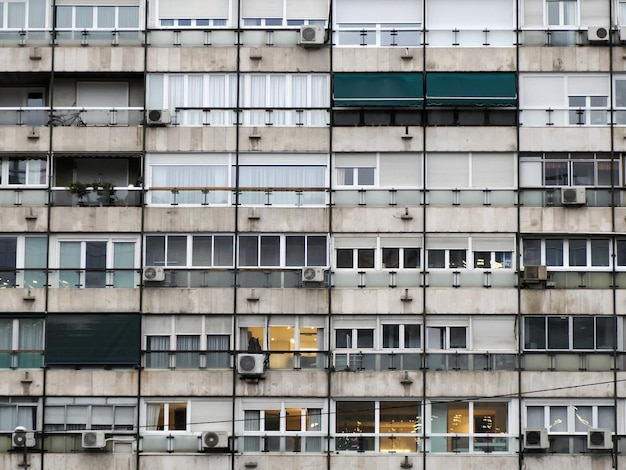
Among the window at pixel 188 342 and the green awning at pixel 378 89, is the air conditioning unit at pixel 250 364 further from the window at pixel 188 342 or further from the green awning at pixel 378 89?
the green awning at pixel 378 89

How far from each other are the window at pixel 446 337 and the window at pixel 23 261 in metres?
10.5

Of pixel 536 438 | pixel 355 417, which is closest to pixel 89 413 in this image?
pixel 355 417

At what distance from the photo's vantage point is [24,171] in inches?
1260

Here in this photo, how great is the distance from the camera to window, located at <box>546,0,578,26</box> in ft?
106

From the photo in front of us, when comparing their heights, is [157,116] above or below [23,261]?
above

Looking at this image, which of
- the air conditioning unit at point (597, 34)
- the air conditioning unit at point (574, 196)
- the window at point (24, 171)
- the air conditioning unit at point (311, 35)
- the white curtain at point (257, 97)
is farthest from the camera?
the window at point (24, 171)

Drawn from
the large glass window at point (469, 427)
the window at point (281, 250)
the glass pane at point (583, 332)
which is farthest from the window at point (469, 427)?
the window at point (281, 250)

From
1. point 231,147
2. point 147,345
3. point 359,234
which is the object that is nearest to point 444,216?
point 359,234

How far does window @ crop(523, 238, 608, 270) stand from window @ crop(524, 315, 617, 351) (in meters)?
1.47

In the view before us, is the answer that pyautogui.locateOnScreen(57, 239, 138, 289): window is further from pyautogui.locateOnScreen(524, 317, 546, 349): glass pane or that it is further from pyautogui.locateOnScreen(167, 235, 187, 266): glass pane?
pyautogui.locateOnScreen(524, 317, 546, 349): glass pane

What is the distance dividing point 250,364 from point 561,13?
1295cm

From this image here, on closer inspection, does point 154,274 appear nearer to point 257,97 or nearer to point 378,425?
point 257,97

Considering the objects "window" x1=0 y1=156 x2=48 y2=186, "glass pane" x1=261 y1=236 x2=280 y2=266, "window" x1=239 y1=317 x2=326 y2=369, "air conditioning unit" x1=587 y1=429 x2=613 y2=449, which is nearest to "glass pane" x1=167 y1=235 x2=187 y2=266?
"glass pane" x1=261 y1=236 x2=280 y2=266

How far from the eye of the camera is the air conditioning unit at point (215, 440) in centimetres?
3017
